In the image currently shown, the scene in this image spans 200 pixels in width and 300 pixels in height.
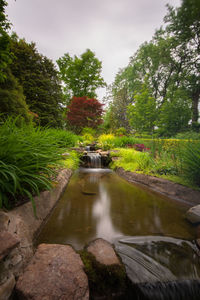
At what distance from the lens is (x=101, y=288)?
2.69 ft

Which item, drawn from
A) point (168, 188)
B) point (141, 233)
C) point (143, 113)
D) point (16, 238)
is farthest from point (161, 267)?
point (143, 113)

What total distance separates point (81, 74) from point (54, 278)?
17318 mm

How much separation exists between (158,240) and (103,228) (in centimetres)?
62

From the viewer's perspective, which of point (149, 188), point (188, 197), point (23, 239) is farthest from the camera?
point (149, 188)

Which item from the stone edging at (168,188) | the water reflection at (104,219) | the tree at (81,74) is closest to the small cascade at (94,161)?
the stone edging at (168,188)

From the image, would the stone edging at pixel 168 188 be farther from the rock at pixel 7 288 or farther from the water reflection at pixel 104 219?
the rock at pixel 7 288

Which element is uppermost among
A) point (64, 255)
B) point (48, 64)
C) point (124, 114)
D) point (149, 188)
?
point (48, 64)

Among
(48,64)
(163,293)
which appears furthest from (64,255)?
(48,64)

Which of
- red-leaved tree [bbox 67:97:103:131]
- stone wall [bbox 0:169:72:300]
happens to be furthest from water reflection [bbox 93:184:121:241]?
red-leaved tree [bbox 67:97:103:131]

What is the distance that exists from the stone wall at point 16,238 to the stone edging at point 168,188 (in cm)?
229

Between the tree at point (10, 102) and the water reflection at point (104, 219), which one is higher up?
the tree at point (10, 102)

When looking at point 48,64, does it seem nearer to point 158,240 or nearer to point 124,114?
point 124,114

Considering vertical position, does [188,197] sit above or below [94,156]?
below

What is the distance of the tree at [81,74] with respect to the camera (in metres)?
14.7
